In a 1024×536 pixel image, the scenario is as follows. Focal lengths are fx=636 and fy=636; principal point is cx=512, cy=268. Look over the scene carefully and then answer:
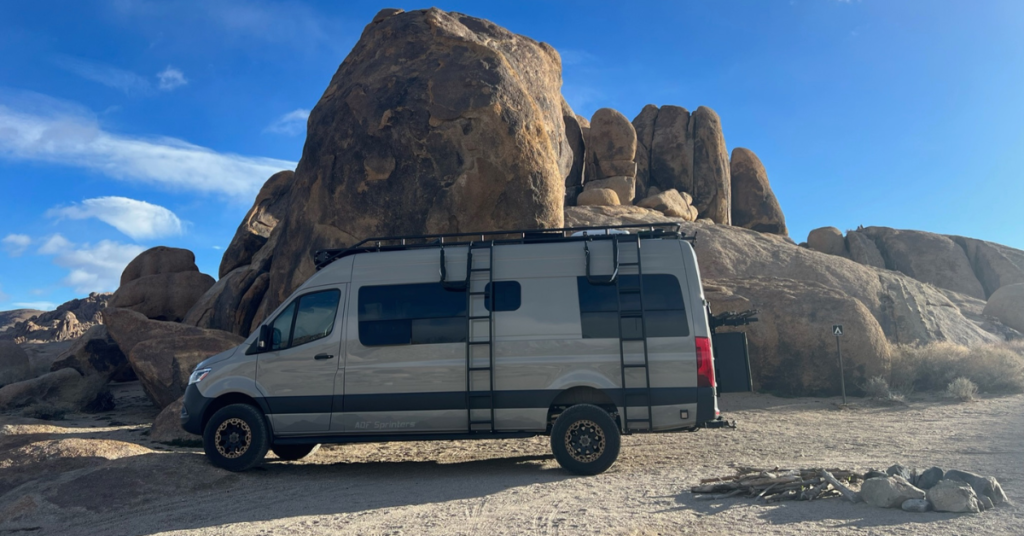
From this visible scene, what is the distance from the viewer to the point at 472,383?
309 inches

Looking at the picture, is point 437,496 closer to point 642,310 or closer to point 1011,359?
point 642,310

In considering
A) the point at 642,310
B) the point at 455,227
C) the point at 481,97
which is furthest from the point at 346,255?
the point at 481,97

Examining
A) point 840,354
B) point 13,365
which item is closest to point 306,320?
point 840,354

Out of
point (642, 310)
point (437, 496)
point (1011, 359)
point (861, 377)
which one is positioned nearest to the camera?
point (437, 496)

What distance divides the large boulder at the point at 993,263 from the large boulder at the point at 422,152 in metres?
39.2

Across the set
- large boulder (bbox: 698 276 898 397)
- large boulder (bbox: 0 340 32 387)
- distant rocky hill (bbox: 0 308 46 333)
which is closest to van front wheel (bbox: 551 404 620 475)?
large boulder (bbox: 698 276 898 397)

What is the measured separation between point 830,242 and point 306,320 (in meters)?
38.4

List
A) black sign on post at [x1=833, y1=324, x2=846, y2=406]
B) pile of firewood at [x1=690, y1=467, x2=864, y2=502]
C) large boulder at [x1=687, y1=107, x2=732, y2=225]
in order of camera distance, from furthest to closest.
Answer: large boulder at [x1=687, y1=107, x2=732, y2=225]
black sign on post at [x1=833, y1=324, x2=846, y2=406]
pile of firewood at [x1=690, y1=467, x2=864, y2=502]

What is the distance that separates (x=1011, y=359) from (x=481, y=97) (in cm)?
1503

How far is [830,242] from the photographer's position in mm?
39438

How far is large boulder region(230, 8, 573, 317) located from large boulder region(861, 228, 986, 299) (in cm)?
3506

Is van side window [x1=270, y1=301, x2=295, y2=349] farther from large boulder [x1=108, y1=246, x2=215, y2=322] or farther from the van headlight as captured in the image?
large boulder [x1=108, y1=246, x2=215, y2=322]

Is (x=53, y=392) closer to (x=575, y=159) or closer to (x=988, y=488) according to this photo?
(x=988, y=488)

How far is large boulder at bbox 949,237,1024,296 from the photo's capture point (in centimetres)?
4047
